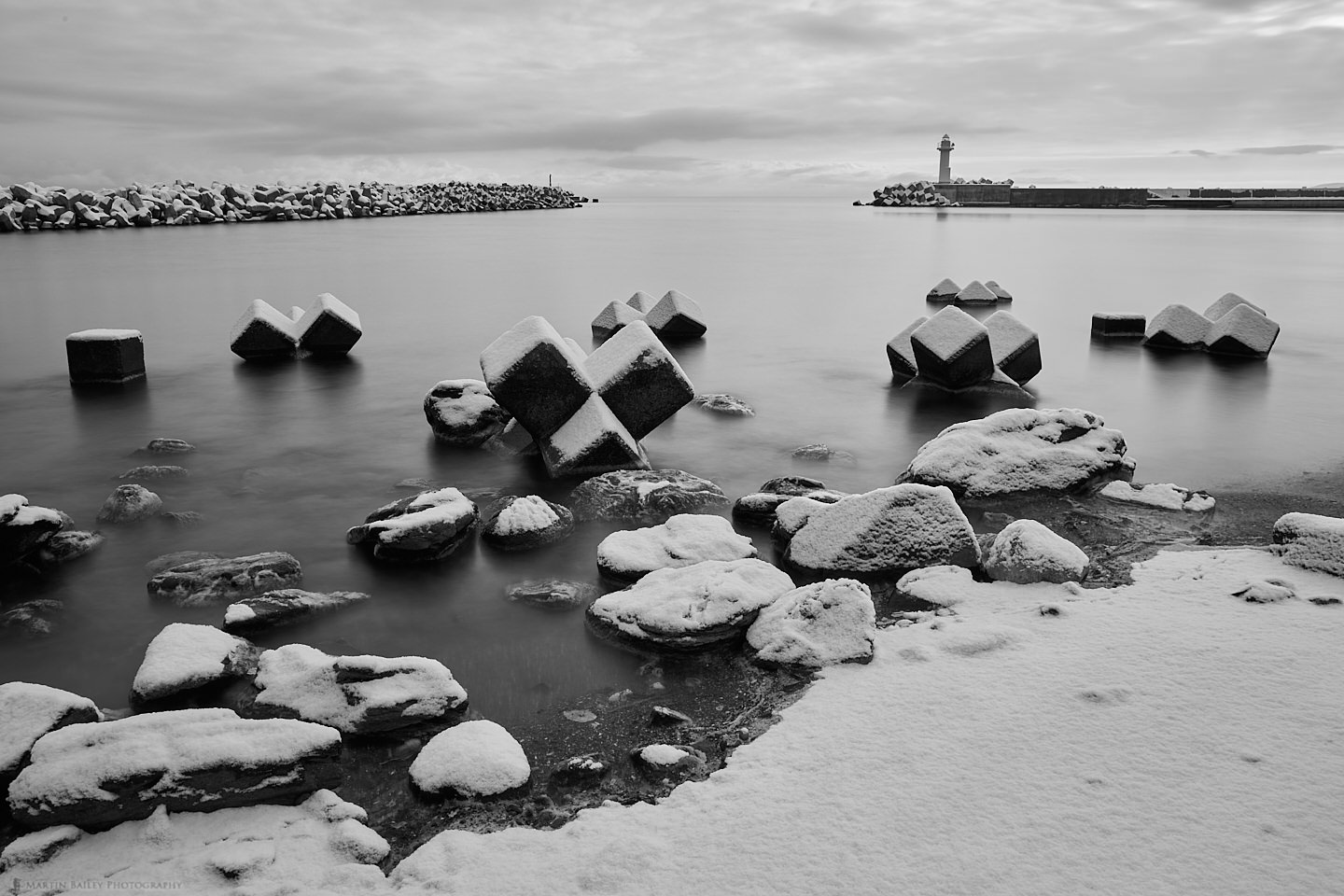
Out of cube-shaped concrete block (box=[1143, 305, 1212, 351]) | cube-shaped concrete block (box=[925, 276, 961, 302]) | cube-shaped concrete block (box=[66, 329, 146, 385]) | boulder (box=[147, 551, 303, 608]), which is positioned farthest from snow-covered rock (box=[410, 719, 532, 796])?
cube-shaped concrete block (box=[925, 276, 961, 302])

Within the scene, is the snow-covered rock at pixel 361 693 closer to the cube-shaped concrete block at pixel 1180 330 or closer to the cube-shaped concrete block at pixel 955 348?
the cube-shaped concrete block at pixel 955 348

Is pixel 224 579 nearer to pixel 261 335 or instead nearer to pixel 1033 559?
pixel 1033 559

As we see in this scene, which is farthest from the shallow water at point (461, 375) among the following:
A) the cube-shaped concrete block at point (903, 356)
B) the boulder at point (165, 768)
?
the boulder at point (165, 768)

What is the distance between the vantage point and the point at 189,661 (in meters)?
3.54

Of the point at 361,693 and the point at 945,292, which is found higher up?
the point at 945,292

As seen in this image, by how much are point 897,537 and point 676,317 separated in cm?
792

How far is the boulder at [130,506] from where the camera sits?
17.6 ft

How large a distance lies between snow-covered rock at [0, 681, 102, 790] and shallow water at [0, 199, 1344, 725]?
0.41m

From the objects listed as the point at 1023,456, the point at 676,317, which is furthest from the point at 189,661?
the point at 676,317

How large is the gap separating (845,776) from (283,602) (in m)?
2.70

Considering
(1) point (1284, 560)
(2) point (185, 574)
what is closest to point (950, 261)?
(1) point (1284, 560)

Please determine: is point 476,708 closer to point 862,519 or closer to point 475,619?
point 475,619

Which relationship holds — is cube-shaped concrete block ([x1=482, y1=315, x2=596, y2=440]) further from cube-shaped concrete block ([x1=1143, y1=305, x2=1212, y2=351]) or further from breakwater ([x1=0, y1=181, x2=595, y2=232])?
breakwater ([x1=0, y1=181, x2=595, y2=232])

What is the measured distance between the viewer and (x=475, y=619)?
4223 mm
